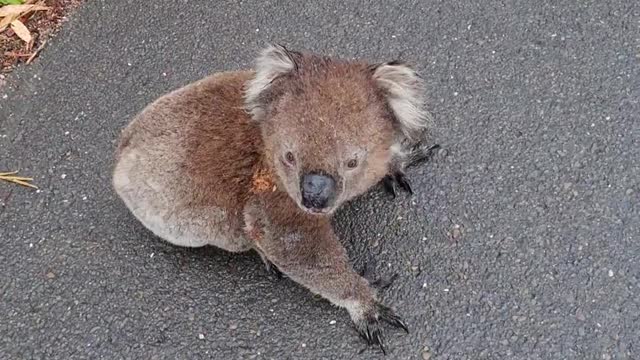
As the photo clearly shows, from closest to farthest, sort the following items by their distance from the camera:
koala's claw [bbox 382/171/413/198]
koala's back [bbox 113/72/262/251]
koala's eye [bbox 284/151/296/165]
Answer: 1. koala's eye [bbox 284/151/296/165]
2. koala's back [bbox 113/72/262/251]
3. koala's claw [bbox 382/171/413/198]

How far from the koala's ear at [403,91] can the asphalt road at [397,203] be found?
694 millimetres

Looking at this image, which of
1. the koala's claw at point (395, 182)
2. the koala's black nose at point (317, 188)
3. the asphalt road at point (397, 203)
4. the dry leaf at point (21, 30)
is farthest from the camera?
the dry leaf at point (21, 30)

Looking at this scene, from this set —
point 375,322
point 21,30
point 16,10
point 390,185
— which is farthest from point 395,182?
point 16,10

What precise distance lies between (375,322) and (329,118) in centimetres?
93

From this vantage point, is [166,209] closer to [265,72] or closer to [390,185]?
[265,72]

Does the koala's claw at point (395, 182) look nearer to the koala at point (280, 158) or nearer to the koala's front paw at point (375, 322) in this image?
the koala at point (280, 158)

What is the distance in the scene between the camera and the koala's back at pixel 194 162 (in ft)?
9.50

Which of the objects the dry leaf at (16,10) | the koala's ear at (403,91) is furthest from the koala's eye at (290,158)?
the dry leaf at (16,10)

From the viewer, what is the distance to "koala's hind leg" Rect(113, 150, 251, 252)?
297cm

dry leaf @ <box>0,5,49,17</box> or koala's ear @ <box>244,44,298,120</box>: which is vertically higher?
koala's ear @ <box>244,44,298,120</box>

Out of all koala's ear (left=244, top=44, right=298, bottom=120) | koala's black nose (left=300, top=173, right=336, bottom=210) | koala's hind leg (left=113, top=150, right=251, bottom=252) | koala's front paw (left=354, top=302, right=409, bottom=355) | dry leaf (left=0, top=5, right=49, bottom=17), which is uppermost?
koala's ear (left=244, top=44, right=298, bottom=120)

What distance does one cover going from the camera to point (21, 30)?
13.3 ft

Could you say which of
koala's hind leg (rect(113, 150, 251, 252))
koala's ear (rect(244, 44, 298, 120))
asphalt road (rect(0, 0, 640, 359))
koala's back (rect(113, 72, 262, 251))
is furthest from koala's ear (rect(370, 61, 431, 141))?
koala's hind leg (rect(113, 150, 251, 252))

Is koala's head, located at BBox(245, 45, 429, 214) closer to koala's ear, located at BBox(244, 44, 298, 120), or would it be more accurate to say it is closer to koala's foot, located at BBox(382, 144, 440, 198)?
koala's ear, located at BBox(244, 44, 298, 120)
